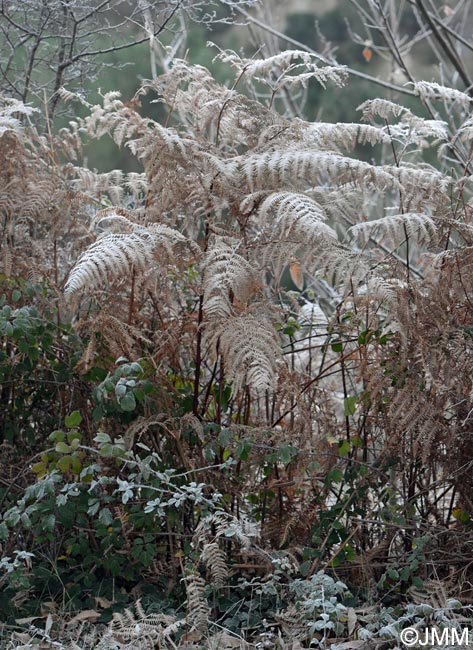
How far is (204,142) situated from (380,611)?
1669 mm

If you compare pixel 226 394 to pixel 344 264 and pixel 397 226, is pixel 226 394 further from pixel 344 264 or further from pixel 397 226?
pixel 397 226

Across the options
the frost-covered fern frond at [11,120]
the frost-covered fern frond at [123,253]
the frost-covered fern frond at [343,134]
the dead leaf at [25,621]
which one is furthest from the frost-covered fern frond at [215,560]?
the frost-covered fern frond at [11,120]

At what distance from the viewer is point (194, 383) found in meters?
3.07

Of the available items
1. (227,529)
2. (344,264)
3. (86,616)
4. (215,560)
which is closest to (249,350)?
(344,264)

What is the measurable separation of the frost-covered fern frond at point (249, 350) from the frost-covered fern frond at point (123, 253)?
297 mm

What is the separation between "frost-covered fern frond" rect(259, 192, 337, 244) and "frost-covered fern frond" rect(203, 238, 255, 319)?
0.16 meters

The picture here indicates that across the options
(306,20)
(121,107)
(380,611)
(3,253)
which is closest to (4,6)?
(121,107)

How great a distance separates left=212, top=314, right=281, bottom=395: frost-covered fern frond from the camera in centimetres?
253

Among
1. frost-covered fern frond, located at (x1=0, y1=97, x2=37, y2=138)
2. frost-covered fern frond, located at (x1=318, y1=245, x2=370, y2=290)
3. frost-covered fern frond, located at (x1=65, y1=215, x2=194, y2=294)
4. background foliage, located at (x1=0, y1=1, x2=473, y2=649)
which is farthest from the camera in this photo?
frost-covered fern frond, located at (x1=0, y1=97, x2=37, y2=138)

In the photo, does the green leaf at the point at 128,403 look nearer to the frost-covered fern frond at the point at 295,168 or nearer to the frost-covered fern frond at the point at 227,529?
the frost-covered fern frond at the point at 227,529

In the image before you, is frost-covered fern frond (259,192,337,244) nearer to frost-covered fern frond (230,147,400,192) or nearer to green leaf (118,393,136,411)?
frost-covered fern frond (230,147,400,192)

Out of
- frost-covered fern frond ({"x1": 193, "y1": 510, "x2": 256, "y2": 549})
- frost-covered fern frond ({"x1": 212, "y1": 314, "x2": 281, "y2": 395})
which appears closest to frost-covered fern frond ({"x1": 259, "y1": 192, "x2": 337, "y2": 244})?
frost-covered fern frond ({"x1": 212, "y1": 314, "x2": 281, "y2": 395})

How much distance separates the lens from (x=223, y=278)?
8.49 feet

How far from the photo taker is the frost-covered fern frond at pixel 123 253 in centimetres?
243
